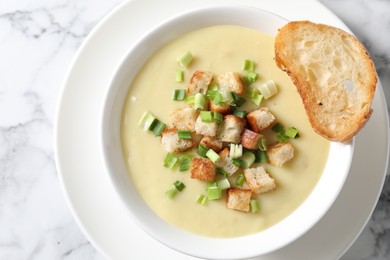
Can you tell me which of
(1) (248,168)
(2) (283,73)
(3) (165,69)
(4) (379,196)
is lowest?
(4) (379,196)

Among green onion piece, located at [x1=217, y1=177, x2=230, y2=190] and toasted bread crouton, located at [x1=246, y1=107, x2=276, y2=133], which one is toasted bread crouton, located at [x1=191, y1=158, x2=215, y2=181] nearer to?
green onion piece, located at [x1=217, y1=177, x2=230, y2=190]

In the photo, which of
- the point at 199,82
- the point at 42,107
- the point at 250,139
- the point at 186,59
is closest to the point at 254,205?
the point at 250,139

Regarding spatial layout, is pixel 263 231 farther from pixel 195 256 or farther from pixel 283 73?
pixel 283 73

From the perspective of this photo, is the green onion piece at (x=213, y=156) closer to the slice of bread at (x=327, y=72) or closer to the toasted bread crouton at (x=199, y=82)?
the toasted bread crouton at (x=199, y=82)

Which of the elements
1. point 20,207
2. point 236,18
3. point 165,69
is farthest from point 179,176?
point 20,207

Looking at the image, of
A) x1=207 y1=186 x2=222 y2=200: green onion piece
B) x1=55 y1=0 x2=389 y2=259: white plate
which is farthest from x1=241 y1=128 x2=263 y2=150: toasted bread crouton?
x1=55 y1=0 x2=389 y2=259: white plate

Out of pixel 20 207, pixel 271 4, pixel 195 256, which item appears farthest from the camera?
pixel 20 207

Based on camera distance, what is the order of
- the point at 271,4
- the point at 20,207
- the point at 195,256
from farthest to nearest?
the point at 20,207
the point at 271,4
the point at 195,256
